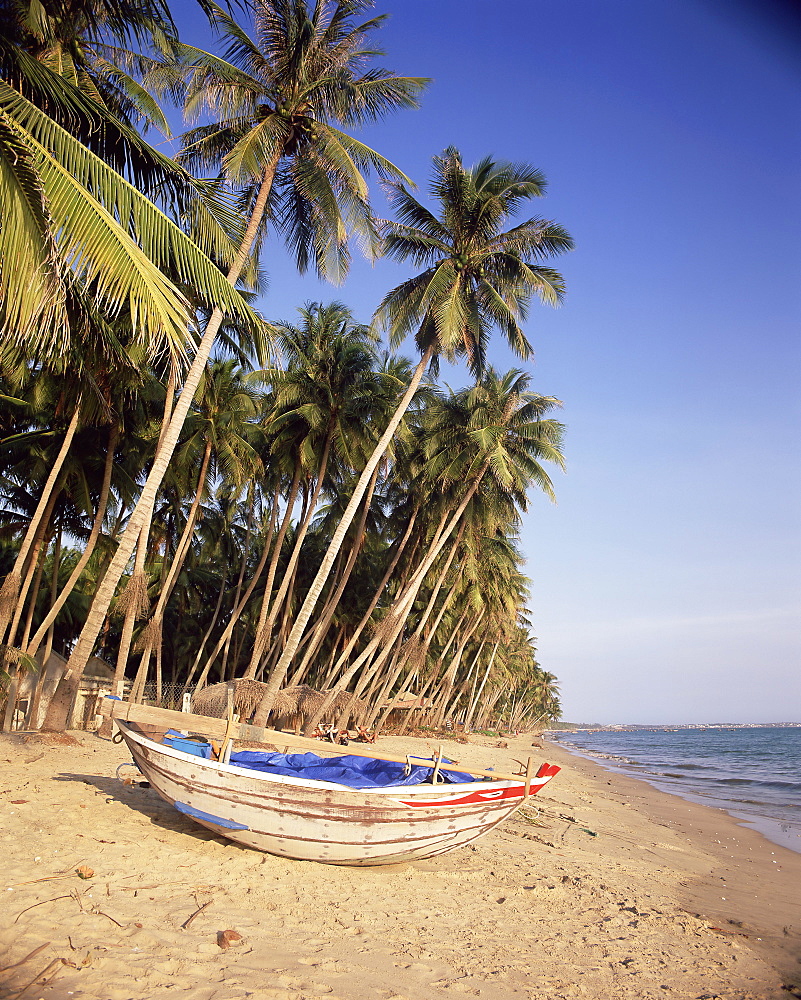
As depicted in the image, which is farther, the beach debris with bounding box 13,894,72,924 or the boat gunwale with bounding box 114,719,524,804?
the boat gunwale with bounding box 114,719,524,804

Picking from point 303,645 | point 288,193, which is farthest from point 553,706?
point 288,193

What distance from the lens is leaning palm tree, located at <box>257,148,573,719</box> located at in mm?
15992

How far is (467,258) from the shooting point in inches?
650

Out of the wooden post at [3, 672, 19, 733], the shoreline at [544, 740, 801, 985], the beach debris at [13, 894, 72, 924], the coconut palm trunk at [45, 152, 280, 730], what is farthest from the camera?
the wooden post at [3, 672, 19, 733]

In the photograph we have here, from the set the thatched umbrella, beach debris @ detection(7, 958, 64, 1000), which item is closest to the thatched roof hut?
the thatched umbrella

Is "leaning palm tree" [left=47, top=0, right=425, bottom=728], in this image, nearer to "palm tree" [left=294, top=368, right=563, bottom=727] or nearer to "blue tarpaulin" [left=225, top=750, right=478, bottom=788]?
"blue tarpaulin" [left=225, top=750, right=478, bottom=788]

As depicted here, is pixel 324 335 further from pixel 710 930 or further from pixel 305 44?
pixel 710 930

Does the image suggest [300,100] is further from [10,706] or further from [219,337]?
[10,706]

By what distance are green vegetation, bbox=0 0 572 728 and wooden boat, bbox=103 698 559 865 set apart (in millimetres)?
4252

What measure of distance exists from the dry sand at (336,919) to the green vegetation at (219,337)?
4344mm

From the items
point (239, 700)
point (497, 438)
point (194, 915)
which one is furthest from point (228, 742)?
point (497, 438)

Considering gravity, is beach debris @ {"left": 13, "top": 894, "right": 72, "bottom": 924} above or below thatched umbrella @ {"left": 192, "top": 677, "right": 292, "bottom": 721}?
below

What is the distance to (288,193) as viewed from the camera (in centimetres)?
1415

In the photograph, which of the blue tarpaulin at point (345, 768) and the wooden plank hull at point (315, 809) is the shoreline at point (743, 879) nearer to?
the wooden plank hull at point (315, 809)
